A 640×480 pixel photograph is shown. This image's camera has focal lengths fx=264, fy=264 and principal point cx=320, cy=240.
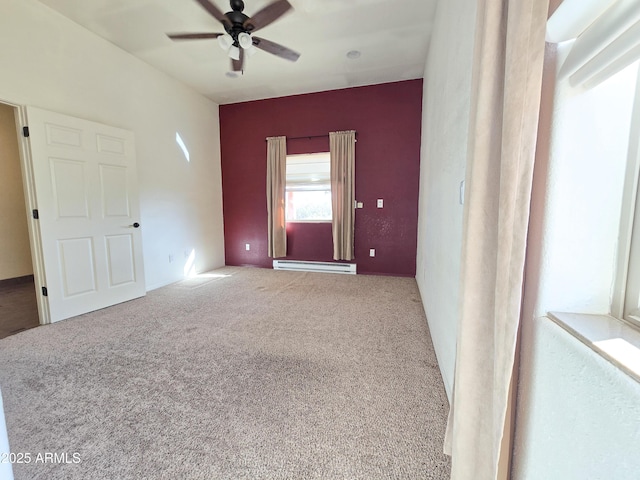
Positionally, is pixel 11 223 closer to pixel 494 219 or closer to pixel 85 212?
pixel 85 212

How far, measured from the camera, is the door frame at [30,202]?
7.81 ft

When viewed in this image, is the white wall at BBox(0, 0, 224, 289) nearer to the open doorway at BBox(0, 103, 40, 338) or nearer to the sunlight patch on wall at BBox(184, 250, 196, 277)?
the sunlight patch on wall at BBox(184, 250, 196, 277)

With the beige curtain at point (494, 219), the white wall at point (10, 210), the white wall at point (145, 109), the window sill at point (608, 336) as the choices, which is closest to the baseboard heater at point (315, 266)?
the white wall at point (145, 109)

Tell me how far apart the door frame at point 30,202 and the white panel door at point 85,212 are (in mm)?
42

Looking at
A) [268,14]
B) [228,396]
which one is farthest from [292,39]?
[228,396]

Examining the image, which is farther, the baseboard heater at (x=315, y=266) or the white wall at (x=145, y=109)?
the baseboard heater at (x=315, y=266)

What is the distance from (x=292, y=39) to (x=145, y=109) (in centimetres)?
211

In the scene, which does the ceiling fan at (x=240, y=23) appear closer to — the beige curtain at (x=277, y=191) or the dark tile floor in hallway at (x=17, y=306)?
the beige curtain at (x=277, y=191)

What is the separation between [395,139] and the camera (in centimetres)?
401

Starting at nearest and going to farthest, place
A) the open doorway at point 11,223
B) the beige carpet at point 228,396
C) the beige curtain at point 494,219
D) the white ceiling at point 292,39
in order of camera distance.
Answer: the beige curtain at point 494,219, the beige carpet at point 228,396, the white ceiling at point 292,39, the open doorway at point 11,223

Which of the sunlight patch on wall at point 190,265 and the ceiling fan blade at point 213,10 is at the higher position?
the ceiling fan blade at point 213,10

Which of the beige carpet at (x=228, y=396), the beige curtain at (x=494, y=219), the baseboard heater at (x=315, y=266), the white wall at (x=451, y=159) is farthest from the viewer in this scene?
the baseboard heater at (x=315, y=266)

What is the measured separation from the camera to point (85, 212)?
2.79m

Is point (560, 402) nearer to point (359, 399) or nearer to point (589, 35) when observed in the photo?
point (589, 35)
